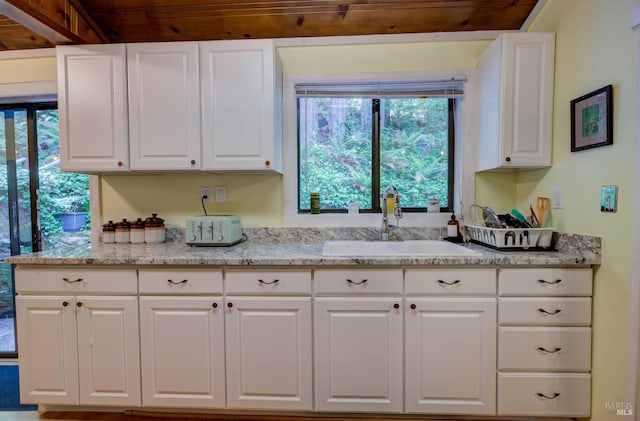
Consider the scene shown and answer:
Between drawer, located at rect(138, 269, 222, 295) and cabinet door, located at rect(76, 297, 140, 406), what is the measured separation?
12 centimetres

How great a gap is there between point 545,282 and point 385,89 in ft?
4.97

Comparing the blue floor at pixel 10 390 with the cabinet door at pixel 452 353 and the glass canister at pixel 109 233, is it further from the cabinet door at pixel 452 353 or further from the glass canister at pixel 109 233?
the cabinet door at pixel 452 353

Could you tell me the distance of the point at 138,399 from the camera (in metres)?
1.59

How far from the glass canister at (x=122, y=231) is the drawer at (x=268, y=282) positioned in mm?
977

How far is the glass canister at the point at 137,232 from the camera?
6.61ft

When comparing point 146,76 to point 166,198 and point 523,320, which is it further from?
point 523,320

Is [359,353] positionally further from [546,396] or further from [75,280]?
[75,280]

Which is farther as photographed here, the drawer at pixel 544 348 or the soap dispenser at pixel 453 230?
the soap dispenser at pixel 453 230

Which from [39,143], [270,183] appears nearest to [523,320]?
[270,183]

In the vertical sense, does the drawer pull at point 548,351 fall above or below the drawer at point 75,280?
below

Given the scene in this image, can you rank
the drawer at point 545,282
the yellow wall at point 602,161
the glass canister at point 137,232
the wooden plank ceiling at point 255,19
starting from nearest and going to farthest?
the yellow wall at point 602,161
the drawer at point 545,282
the wooden plank ceiling at point 255,19
the glass canister at point 137,232

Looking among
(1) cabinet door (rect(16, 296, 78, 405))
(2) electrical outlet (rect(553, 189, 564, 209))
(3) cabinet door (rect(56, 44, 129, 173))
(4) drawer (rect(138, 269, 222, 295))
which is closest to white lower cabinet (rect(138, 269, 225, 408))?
(4) drawer (rect(138, 269, 222, 295))

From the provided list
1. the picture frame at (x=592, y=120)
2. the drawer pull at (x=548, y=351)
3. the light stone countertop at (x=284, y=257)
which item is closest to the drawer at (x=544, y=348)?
the drawer pull at (x=548, y=351)

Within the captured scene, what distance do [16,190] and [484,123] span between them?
3439 mm
